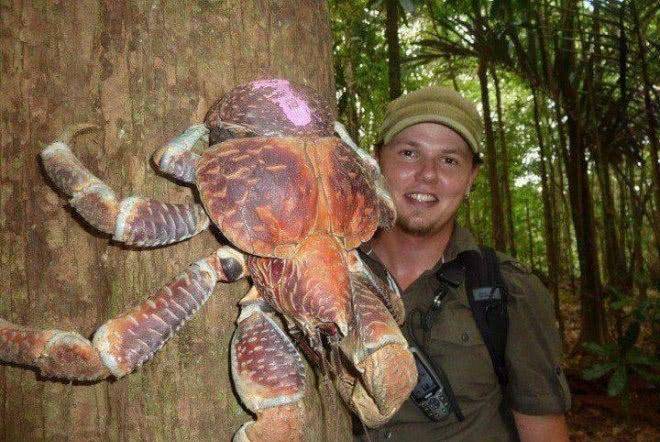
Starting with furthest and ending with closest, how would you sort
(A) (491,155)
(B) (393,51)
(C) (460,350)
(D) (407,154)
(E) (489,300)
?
(A) (491,155), (B) (393,51), (D) (407,154), (C) (460,350), (E) (489,300)

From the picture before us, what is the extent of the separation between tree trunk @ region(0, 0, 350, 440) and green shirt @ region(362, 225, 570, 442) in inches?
59.4

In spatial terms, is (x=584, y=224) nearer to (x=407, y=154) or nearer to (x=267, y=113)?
(x=407, y=154)

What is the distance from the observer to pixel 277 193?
114 cm

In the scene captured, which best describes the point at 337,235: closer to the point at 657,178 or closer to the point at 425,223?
the point at 425,223

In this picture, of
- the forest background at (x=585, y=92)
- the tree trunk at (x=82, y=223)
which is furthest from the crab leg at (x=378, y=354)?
the forest background at (x=585, y=92)

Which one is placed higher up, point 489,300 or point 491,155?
point 491,155

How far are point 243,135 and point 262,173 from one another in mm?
146

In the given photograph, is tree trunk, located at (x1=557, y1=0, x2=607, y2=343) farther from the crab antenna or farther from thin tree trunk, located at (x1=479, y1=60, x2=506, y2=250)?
the crab antenna

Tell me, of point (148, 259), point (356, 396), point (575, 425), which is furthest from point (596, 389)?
point (148, 259)

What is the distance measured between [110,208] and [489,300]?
6.30 feet

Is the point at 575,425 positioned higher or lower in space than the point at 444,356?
lower

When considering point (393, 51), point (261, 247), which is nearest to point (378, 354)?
point (261, 247)

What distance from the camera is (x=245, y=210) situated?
114cm

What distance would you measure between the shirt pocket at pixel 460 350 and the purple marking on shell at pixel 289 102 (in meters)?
1.72
